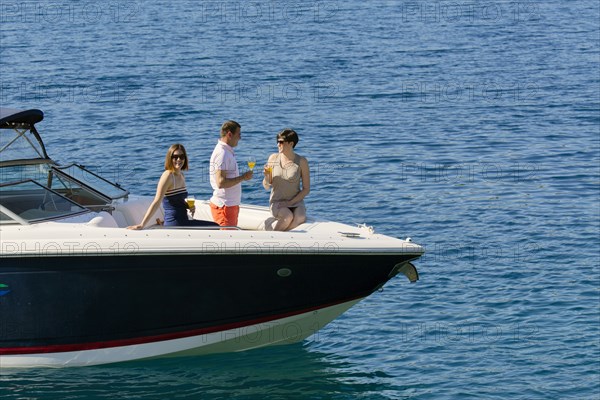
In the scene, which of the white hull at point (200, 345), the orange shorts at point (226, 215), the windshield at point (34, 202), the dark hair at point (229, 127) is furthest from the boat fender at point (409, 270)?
the windshield at point (34, 202)

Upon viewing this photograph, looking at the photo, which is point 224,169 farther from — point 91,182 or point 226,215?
point 91,182

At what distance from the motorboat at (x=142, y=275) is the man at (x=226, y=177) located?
40cm

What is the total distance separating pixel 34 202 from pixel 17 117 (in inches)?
38.8

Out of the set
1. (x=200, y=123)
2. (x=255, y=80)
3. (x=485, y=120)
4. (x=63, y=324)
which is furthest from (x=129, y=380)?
(x=255, y=80)

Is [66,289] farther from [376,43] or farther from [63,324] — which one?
[376,43]

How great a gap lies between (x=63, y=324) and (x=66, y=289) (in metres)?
0.49

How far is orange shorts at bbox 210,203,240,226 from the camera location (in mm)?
12242

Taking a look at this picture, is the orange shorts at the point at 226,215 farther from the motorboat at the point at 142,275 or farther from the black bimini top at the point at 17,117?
the black bimini top at the point at 17,117

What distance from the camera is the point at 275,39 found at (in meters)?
36.0

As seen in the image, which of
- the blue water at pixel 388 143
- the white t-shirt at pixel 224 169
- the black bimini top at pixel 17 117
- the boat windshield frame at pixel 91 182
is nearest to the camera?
the white t-shirt at pixel 224 169

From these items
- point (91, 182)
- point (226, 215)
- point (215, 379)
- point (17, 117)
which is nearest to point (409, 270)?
point (226, 215)

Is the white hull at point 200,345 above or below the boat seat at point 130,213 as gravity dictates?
below

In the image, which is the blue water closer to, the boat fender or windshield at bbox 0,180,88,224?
the boat fender

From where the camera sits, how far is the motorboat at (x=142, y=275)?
1152cm
